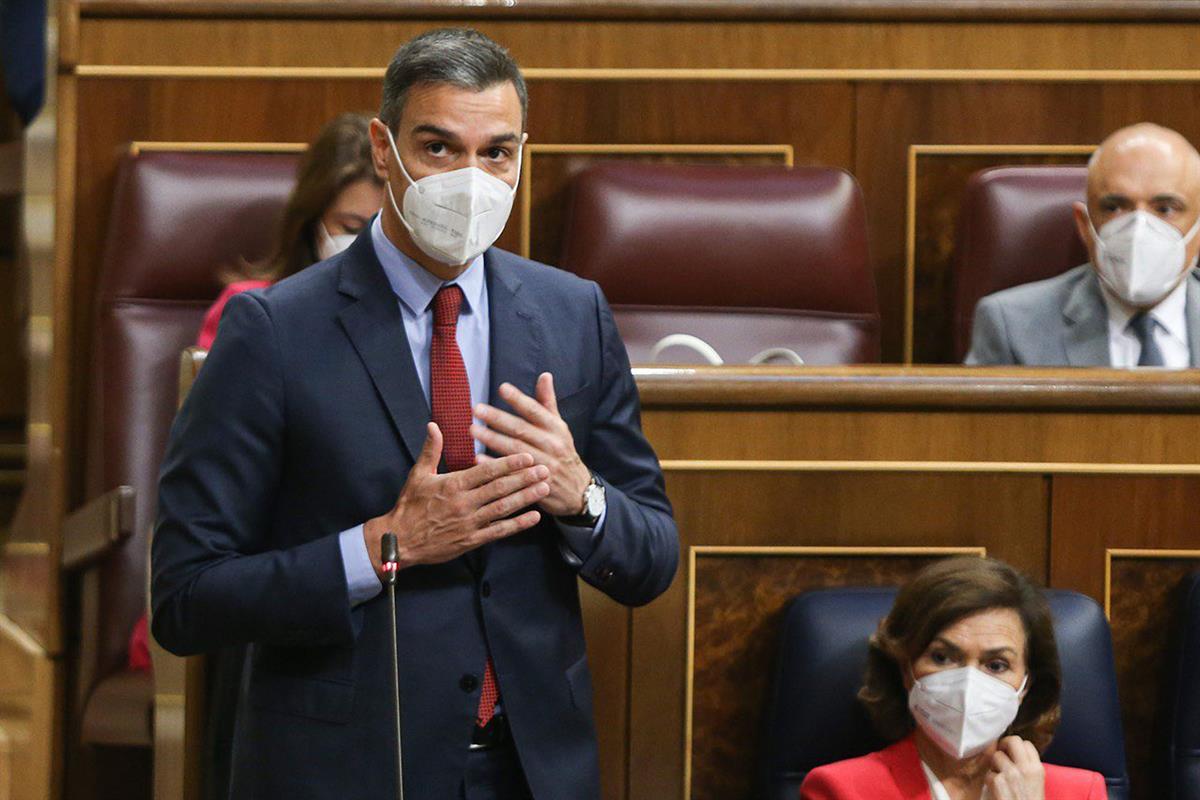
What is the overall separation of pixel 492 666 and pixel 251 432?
125 mm

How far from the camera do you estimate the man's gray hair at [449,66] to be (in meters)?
0.67

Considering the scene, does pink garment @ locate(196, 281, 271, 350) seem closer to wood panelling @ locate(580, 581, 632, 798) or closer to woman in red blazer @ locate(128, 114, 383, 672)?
woman in red blazer @ locate(128, 114, 383, 672)

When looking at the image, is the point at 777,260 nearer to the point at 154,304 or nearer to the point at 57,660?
the point at 154,304

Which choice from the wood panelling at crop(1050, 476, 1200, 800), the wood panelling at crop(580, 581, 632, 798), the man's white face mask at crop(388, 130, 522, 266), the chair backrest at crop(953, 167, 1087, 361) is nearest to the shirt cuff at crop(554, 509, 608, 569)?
the man's white face mask at crop(388, 130, 522, 266)

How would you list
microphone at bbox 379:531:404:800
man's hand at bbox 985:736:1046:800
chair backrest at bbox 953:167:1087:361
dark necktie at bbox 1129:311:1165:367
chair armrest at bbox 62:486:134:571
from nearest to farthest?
microphone at bbox 379:531:404:800 → man's hand at bbox 985:736:1046:800 → chair armrest at bbox 62:486:134:571 → dark necktie at bbox 1129:311:1165:367 → chair backrest at bbox 953:167:1087:361

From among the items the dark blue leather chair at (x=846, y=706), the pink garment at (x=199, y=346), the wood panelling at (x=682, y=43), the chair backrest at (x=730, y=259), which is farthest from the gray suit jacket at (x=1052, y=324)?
the pink garment at (x=199, y=346)

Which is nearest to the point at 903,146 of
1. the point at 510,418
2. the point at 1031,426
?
the point at 1031,426

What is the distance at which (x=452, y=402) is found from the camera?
0.67 m

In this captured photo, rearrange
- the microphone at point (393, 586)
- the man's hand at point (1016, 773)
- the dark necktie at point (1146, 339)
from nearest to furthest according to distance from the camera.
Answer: the microphone at point (393, 586) → the man's hand at point (1016, 773) → the dark necktie at point (1146, 339)

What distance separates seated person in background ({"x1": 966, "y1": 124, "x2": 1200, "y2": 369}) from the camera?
1.15 m

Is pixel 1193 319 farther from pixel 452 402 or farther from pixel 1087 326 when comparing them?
pixel 452 402

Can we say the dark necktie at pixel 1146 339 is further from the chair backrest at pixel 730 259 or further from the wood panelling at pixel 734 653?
the wood panelling at pixel 734 653

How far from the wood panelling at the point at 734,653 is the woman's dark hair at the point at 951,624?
0.06 m

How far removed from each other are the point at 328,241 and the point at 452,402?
44cm
